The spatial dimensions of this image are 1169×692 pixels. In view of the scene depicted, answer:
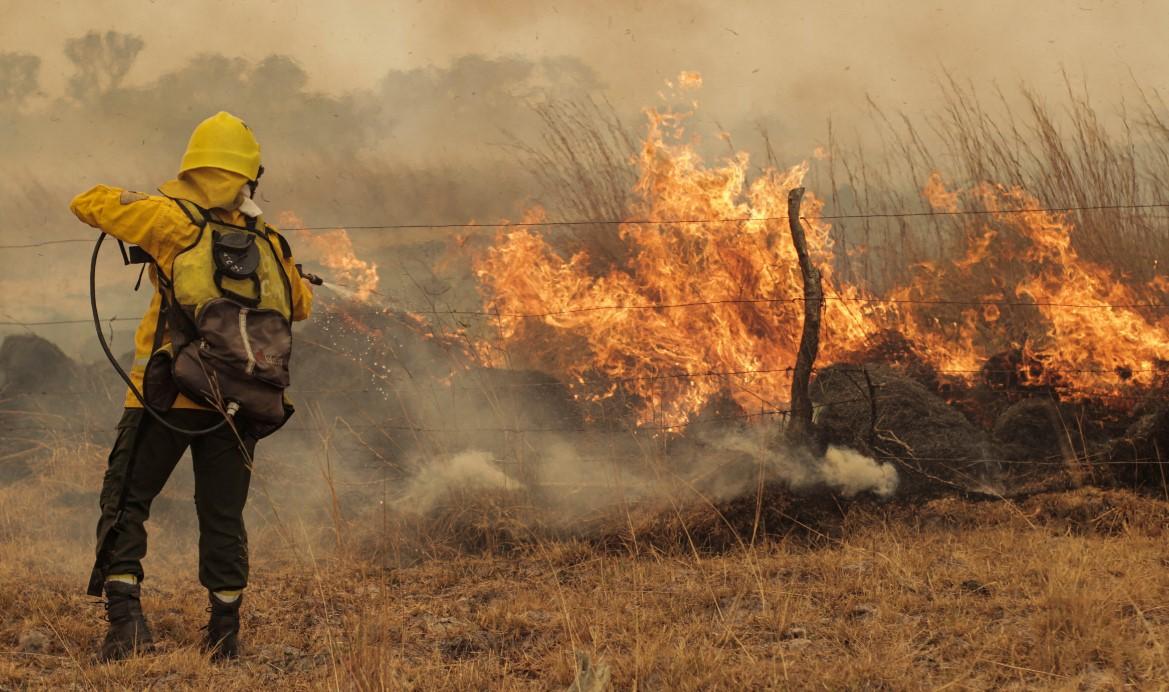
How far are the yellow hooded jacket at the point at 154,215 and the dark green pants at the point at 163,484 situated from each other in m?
0.13

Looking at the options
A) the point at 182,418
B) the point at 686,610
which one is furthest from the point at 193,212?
the point at 686,610

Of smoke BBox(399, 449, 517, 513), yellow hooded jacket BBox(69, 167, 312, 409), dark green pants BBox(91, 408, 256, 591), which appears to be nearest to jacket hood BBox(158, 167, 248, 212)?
yellow hooded jacket BBox(69, 167, 312, 409)

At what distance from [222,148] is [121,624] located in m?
1.89

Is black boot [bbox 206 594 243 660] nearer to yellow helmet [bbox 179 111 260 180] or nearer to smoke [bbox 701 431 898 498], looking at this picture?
yellow helmet [bbox 179 111 260 180]

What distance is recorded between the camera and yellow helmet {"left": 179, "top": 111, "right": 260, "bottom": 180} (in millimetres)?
3982

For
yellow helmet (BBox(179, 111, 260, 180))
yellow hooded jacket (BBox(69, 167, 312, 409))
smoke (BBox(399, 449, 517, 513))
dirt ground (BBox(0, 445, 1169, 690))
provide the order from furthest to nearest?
smoke (BBox(399, 449, 517, 513)), yellow helmet (BBox(179, 111, 260, 180)), yellow hooded jacket (BBox(69, 167, 312, 409)), dirt ground (BBox(0, 445, 1169, 690))

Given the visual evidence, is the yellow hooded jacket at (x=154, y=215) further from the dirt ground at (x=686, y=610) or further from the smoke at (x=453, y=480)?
the smoke at (x=453, y=480)

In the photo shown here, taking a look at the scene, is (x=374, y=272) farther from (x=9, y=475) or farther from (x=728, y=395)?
(x=9, y=475)

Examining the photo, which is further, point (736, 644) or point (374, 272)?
point (374, 272)

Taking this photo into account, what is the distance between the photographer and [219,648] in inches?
158

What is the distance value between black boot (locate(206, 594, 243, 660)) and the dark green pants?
0.08m

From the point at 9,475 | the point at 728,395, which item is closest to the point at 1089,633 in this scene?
the point at 728,395

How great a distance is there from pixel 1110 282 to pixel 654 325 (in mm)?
3762

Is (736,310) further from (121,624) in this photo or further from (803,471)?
(121,624)
